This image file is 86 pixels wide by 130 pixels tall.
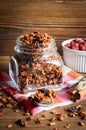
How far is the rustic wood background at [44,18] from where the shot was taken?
1460 millimetres

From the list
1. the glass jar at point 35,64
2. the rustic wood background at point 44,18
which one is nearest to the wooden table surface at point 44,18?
the rustic wood background at point 44,18

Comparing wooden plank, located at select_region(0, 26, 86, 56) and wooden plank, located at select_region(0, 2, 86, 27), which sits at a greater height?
wooden plank, located at select_region(0, 2, 86, 27)

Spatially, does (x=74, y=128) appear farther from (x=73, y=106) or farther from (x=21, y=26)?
(x=21, y=26)

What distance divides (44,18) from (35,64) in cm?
57

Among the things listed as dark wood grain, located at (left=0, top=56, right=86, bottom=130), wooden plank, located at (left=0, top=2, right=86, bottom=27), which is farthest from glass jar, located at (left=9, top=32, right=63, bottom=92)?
wooden plank, located at (left=0, top=2, right=86, bottom=27)

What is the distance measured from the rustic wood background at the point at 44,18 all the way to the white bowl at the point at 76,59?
1.24ft

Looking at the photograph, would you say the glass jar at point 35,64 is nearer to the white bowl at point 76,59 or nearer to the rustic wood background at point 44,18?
the white bowl at point 76,59

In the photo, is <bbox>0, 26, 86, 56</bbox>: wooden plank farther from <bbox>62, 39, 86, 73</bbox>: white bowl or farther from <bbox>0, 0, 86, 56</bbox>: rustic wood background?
<bbox>62, 39, 86, 73</bbox>: white bowl

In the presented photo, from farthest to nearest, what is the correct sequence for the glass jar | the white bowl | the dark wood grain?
the white bowl
the glass jar
the dark wood grain

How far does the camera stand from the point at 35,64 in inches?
37.2

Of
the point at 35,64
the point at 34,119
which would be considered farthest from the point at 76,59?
the point at 34,119

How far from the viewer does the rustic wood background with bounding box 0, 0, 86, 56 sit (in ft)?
4.79

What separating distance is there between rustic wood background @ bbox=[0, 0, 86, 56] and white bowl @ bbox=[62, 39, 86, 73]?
1.24 ft

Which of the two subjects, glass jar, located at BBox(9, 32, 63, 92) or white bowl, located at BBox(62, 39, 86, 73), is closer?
glass jar, located at BBox(9, 32, 63, 92)
